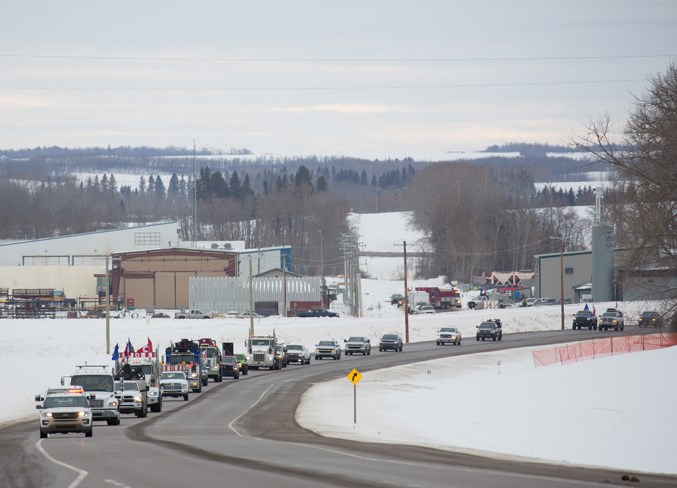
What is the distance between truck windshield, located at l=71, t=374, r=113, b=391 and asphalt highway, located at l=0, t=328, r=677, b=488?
1.49 meters

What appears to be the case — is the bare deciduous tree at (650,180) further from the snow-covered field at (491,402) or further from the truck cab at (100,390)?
the truck cab at (100,390)

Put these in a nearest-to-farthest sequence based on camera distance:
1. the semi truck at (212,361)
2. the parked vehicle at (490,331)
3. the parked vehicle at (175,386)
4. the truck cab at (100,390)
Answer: the truck cab at (100,390) < the parked vehicle at (175,386) < the semi truck at (212,361) < the parked vehicle at (490,331)

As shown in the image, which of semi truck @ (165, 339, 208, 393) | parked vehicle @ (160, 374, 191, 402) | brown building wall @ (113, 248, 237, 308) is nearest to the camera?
parked vehicle @ (160, 374, 191, 402)

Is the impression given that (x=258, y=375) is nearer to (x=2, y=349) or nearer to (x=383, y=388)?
(x=383, y=388)

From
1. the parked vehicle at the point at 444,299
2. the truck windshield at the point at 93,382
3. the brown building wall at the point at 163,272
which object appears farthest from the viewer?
the parked vehicle at the point at 444,299

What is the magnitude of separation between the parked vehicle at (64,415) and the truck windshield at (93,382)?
3.95 metres

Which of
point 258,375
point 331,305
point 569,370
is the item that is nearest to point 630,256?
point 569,370

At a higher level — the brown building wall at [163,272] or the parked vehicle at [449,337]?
the brown building wall at [163,272]

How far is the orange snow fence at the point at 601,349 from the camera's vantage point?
66312mm

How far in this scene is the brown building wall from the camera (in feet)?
470

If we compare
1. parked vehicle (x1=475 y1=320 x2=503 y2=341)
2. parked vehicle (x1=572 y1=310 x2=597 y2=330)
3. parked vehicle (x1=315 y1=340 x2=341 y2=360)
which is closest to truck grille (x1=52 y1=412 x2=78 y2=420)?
parked vehicle (x1=315 y1=340 x2=341 y2=360)

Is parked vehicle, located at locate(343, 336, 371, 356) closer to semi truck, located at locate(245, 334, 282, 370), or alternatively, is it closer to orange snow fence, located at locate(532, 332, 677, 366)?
semi truck, located at locate(245, 334, 282, 370)

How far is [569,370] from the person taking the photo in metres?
56.5

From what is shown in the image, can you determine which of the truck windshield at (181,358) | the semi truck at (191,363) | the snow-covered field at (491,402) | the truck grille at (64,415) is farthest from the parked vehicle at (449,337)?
the truck grille at (64,415)
